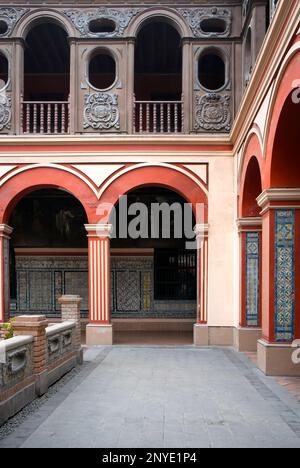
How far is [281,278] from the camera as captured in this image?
861 centimetres

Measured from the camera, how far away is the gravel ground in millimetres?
5605

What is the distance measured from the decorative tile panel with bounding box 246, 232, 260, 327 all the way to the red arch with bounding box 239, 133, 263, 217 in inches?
23.5

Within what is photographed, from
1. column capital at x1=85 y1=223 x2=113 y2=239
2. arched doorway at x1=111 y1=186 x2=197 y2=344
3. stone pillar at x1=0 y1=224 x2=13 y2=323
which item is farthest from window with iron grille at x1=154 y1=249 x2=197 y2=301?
stone pillar at x1=0 y1=224 x2=13 y2=323

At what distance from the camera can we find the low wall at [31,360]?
5980mm

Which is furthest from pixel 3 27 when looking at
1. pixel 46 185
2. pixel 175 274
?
pixel 175 274

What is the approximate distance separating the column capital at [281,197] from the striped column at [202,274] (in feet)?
12.6

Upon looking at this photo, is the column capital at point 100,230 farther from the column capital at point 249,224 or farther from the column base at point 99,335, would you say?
the column capital at point 249,224

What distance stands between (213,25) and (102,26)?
274 centimetres

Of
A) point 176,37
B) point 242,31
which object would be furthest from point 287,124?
point 176,37

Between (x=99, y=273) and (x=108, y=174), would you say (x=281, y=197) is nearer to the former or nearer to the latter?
(x=108, y=174)

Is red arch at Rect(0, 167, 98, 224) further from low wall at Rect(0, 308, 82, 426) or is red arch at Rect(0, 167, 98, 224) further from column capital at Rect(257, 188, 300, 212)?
column capital at Rect(257, 188, 300, 212)

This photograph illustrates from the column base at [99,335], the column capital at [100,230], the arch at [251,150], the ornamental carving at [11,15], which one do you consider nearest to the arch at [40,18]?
the ornamental carving at [11,15]

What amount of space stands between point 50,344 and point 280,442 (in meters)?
3.90
